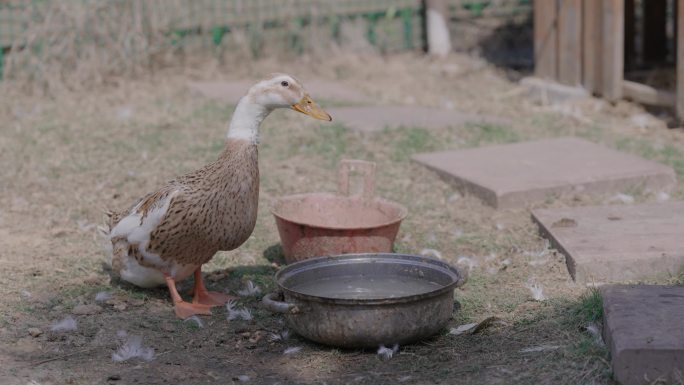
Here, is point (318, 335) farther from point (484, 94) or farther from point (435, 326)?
point (484, 94)

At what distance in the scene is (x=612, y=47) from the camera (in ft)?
25.1

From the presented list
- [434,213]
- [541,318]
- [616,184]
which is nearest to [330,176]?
[434,213]

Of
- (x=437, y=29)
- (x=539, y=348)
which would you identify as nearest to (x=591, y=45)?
(x=437, y=29)

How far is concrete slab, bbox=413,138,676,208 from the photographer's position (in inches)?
218

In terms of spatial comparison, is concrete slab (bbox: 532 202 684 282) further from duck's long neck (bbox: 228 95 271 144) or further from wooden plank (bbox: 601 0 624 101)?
wooden plank (bbox: 601 0 624 101)

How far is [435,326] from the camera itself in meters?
3.78

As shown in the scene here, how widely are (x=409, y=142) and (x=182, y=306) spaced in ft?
9.32

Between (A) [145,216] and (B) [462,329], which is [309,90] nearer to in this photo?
(A) [145,216]

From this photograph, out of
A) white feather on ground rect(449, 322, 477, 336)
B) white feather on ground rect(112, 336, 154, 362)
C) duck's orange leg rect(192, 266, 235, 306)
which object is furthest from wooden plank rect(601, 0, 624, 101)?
white feather on ground rect(112, 336, 154, 362)

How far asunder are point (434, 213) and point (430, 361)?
1935 mm

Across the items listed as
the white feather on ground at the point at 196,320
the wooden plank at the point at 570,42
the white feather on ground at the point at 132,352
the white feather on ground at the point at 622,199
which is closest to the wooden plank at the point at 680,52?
the wooden plank at the point at 570,42

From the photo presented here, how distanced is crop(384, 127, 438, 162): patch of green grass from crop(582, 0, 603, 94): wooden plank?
5.98ft

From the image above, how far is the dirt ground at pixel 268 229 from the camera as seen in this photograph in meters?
3.66

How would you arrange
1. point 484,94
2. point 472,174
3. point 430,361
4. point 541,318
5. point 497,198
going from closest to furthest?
point 430,361
point 541,318
point 497,198
point 472,174
point 484,94
